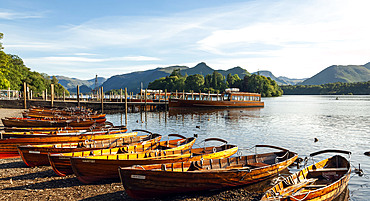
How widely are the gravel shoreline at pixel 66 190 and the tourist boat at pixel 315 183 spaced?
1.69 m

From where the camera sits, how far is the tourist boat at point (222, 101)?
6656 centimetres

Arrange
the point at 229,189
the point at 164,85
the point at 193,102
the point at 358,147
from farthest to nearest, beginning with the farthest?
the point at 164,85 < the point at 193,102 < the point at 358,147 < the point at 229,189

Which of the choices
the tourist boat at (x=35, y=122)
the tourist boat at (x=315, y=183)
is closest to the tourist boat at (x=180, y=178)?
the tourist boat at (x=315, y=183)

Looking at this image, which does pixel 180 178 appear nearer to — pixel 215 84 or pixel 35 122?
pixel 35 122

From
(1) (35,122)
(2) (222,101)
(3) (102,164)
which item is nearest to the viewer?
(3) (102,164)

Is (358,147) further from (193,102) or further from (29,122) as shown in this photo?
(193,102)

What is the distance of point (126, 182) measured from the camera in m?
9.85

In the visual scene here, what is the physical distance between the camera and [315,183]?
1157 cm

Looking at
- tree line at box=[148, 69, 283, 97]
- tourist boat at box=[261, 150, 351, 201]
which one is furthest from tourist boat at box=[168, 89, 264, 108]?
tree line at box=[148, 69, 283, 97]

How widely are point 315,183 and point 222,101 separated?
5925cm

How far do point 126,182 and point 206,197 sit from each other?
3.38 meters

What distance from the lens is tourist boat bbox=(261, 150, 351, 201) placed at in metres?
8.97

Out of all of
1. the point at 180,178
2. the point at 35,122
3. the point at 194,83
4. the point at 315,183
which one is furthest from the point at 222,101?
the point at 194,83

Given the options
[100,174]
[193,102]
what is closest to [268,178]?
[100,174]
